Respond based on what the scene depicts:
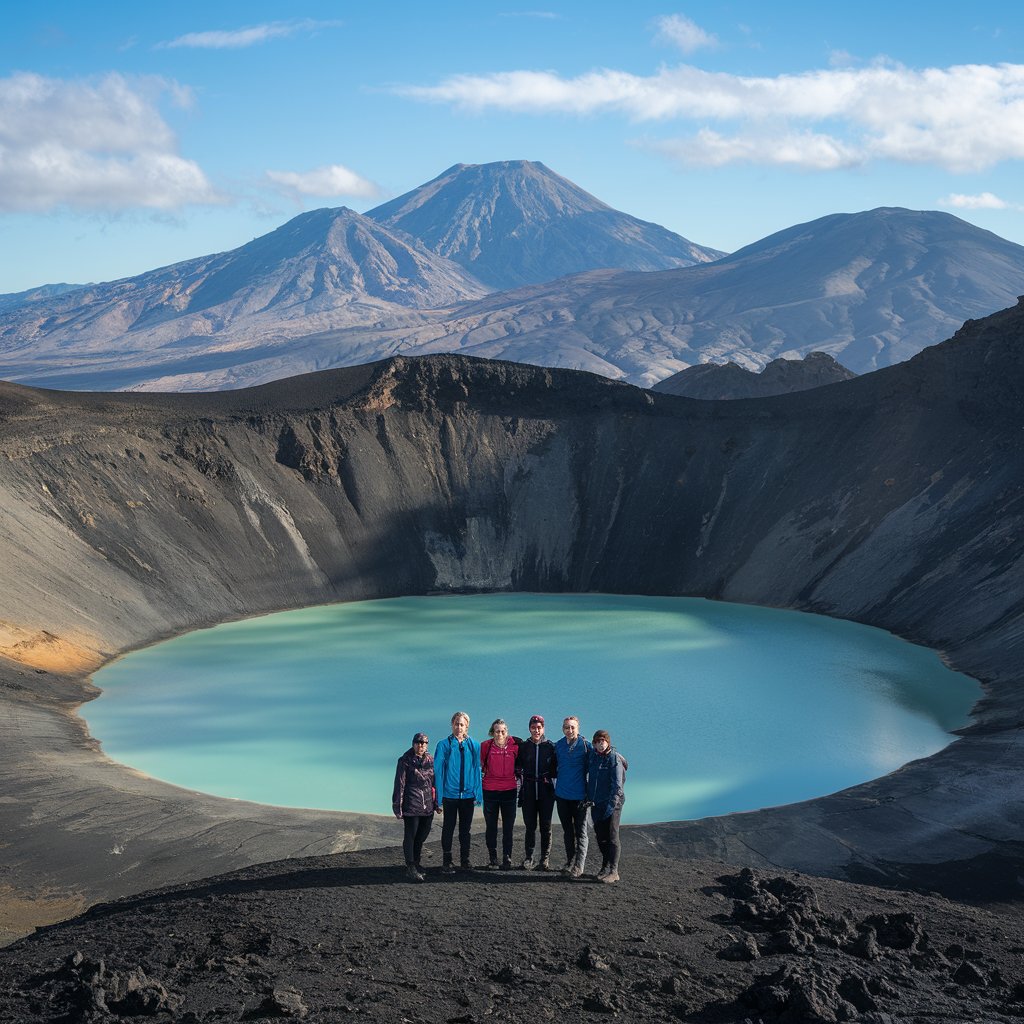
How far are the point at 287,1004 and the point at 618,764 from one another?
4.79m

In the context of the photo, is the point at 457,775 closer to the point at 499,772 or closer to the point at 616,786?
the point at 499,772

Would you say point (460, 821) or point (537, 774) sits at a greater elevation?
point (537, 774)

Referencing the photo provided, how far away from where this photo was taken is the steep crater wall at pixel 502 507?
120ft

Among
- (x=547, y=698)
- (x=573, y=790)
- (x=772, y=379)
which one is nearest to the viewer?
(x=573, y=790)

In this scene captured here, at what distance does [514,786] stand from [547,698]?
18.6 metres

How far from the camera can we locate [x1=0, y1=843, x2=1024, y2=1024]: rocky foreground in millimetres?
10062

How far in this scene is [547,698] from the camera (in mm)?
32031

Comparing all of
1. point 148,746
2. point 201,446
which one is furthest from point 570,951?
point 201,446

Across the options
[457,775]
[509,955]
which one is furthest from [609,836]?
[509,955]

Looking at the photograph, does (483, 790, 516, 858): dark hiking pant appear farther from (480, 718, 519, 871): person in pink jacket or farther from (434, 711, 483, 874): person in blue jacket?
(434, 711, 483, 874): person in blue jacket

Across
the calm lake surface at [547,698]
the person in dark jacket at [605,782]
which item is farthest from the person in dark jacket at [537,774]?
the calm lake surface at [547,698]

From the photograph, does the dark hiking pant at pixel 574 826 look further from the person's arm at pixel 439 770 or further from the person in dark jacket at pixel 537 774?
the person's arm at pixel 439 770

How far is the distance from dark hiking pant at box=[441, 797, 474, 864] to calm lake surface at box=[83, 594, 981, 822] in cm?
878

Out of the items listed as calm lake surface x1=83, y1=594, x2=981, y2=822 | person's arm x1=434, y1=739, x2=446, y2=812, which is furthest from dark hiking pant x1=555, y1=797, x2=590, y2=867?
calm lake surface x1=83, y1=594, x2=981, y2=822
